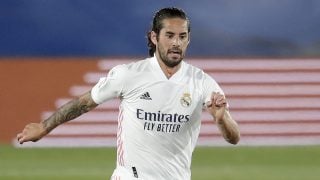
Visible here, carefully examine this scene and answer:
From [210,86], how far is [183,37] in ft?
1.05

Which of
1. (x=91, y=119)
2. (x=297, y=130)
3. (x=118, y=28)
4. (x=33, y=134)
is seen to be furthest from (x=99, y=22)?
(x=33, y=134)

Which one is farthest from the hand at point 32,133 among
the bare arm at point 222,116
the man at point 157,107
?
the bare arm at point 222,116

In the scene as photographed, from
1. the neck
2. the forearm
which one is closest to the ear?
the neck

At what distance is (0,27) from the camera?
11.5 m

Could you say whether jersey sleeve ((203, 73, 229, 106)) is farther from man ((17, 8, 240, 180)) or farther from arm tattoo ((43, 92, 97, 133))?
arm tattoo ((43, 92, 97, 133))

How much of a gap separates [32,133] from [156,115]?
679mm

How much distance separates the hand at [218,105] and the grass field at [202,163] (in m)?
5.06

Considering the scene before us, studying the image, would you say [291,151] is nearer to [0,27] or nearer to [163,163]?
[0,27]

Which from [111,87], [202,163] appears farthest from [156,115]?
[202,163]

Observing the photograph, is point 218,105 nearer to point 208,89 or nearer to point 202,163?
point 208,89

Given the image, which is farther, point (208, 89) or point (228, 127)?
point (208, 89)

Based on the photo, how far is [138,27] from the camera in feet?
38.0

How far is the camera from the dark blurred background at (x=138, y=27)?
11500 millimetres

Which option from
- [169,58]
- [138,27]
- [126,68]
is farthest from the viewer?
[138,27]
